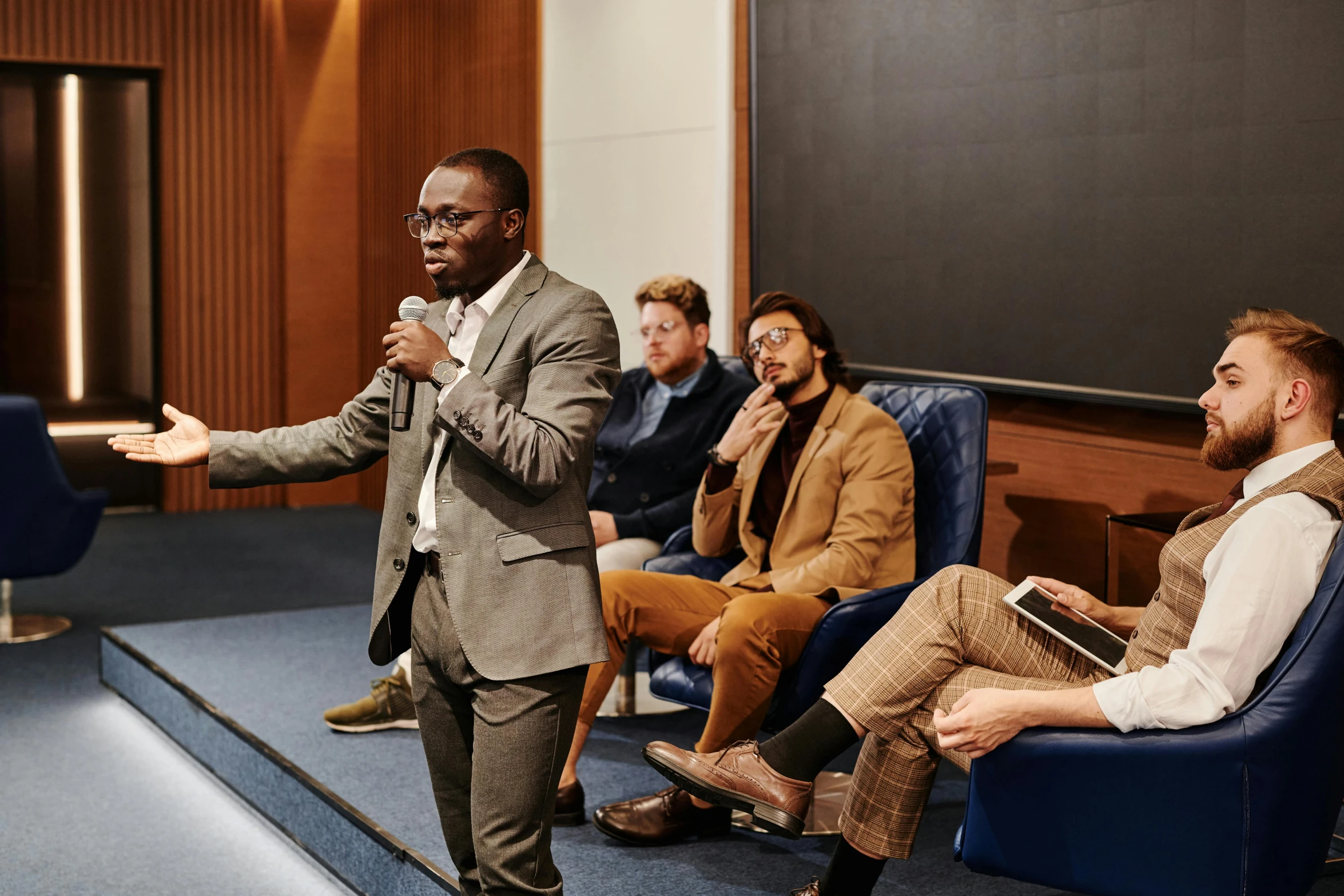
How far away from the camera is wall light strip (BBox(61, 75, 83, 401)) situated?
23.4 feet

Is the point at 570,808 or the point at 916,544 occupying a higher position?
the point at 916,544

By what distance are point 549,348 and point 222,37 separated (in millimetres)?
6328

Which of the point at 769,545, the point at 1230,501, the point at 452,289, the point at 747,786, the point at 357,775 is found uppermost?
the point at 452,289

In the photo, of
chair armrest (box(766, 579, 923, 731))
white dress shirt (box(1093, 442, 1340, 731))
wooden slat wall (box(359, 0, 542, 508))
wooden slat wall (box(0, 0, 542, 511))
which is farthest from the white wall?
white dress shirt (box(1093, 442, 1340, 731))

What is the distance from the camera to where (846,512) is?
9.38 feet

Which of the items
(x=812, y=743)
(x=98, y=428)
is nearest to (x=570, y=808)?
(x=812, y=743)

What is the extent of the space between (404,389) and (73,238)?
615 centimetres

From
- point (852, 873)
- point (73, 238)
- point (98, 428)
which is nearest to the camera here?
point (852, 873)

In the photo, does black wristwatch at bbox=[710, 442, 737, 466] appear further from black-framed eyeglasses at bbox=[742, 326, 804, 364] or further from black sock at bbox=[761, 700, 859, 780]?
black sock at bbox=[761, 700, 859, 780]

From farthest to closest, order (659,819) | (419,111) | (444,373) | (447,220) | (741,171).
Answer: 1. (419,111)
2. (741,171)
3. (659,819)
4. (447,220)
5. (444,373)

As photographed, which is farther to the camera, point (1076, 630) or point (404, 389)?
point (1076, 630)

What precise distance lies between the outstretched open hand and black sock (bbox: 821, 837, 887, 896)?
122 centimetres

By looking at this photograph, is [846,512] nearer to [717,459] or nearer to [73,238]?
[717,459]

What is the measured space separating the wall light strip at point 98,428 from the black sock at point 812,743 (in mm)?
5767
